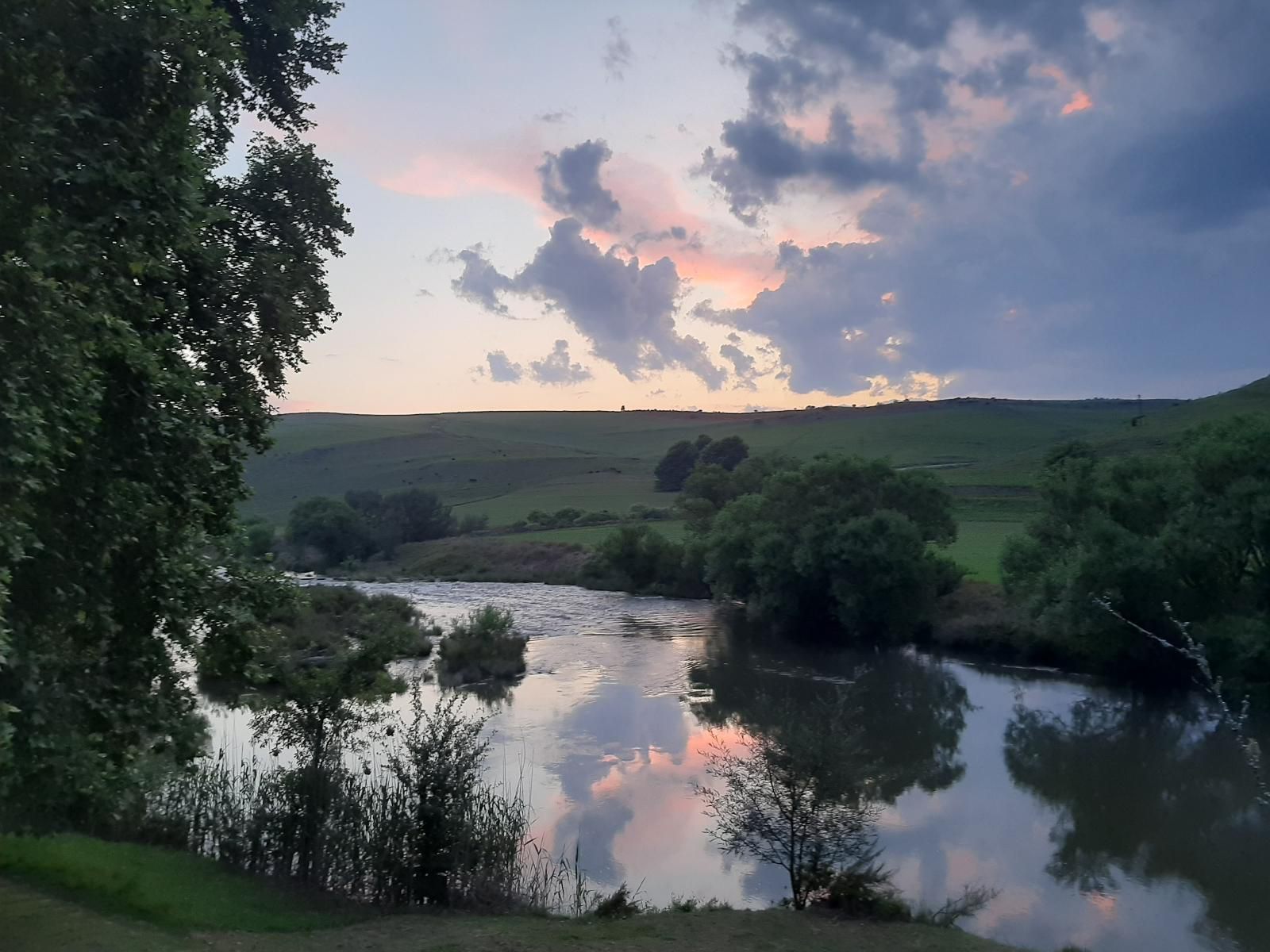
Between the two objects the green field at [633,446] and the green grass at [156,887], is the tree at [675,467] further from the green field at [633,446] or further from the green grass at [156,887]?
the green grass at [156,887]

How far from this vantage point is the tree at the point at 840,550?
40906 millimetres

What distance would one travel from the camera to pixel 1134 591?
2991 cm

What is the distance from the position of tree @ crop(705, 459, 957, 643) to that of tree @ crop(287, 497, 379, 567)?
36.0 m

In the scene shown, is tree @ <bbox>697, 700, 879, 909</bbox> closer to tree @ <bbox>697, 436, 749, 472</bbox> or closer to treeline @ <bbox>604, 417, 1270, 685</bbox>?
treeline @ <bbox>604, 417, 1270, 685</bbox>

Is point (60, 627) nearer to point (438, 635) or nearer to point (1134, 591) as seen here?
point (1134, 591)

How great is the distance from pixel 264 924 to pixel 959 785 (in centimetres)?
1620

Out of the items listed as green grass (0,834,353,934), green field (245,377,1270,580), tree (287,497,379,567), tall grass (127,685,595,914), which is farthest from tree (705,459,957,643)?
tree (287,497,379,567)

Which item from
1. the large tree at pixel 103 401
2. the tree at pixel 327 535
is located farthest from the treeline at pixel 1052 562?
the tree at pixel 327 535

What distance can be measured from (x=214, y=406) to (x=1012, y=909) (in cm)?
1379

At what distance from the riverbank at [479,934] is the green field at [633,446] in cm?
5469

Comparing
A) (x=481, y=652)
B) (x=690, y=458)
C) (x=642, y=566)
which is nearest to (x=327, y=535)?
(x=642, y=566)

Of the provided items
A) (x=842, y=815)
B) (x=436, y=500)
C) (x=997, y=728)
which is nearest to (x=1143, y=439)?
(x=436, y=500)

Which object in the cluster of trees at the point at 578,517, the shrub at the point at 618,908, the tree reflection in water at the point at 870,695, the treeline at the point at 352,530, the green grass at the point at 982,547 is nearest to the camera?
the shrub at the point at 618,908

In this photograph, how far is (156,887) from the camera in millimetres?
12461
